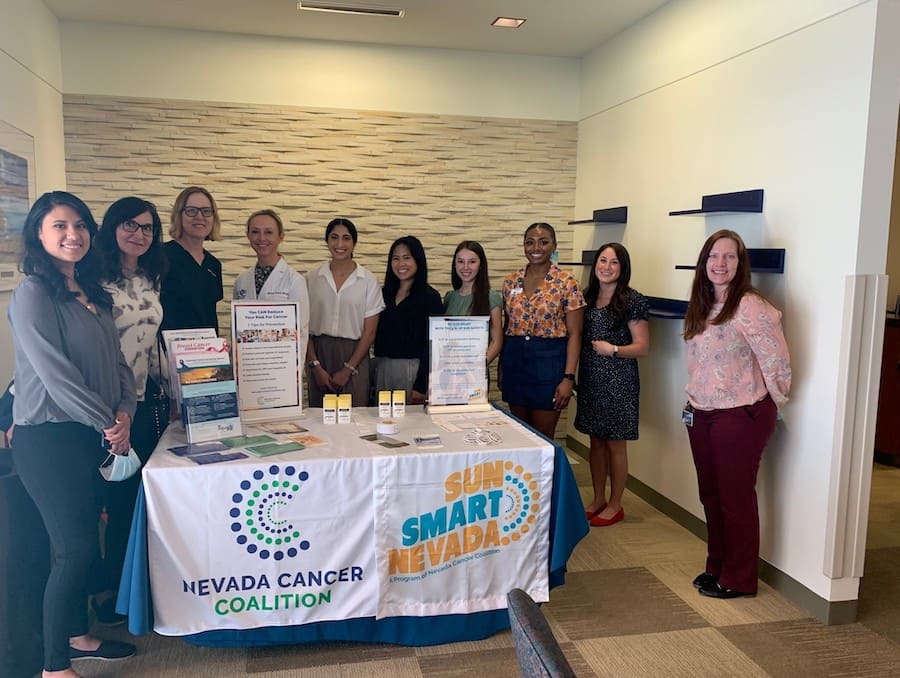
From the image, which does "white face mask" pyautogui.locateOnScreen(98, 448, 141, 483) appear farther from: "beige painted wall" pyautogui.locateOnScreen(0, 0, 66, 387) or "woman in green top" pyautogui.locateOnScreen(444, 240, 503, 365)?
"woman in green top" pyautogui.locateOnScreen(444, 240, 503, 365)

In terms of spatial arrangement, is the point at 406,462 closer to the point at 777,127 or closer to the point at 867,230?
the point at 867,230

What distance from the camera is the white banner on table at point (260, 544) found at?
2.40 meters

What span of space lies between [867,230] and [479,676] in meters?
2.21

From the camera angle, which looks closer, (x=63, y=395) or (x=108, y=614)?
(x=63, y=395)

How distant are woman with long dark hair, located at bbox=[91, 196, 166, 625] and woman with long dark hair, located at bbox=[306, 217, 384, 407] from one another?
103 cm

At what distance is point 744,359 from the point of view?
305cm

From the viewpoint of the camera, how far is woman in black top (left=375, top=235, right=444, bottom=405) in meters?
3.63

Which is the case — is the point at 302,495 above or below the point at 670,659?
above

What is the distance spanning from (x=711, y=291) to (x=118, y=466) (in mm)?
2473

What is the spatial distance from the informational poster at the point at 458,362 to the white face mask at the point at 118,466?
1.21 metres

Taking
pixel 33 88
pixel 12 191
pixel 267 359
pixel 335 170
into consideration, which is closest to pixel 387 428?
pixel 267 359

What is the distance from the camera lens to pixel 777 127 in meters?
3.22

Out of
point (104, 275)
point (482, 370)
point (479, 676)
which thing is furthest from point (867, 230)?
point (104, 275)

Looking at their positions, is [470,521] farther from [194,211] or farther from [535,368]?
[194,211]
